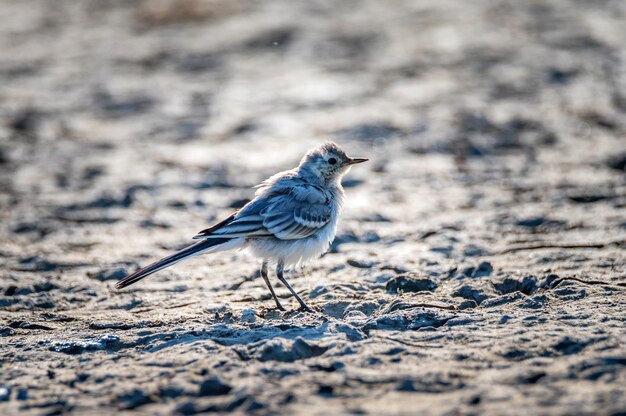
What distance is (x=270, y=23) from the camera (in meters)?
17.6

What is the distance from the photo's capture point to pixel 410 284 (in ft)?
23.7

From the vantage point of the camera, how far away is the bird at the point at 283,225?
6.89 meters

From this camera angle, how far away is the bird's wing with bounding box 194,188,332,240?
6957 millimetres

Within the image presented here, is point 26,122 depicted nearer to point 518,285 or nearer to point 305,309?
point 305,309

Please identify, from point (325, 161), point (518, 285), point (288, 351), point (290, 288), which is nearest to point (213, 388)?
point (288, 351)

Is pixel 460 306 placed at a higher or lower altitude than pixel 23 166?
lower

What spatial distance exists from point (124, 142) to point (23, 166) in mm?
1530

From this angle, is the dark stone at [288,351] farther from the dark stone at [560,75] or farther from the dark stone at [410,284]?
the dark stone at [560,75]

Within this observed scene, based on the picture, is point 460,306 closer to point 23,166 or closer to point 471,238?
point 471,238

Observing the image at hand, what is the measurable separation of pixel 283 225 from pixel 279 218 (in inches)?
2.9

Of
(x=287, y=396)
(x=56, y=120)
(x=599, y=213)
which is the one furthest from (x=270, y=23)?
(x=287, y=396)

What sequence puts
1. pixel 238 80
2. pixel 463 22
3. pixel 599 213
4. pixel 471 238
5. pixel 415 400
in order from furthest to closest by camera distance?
1. pixel 463 22
2. pixel 238 80
3. pixel 599 213
4. pixel 471 238
5. pixel 415 400

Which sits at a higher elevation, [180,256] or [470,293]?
[180,256]

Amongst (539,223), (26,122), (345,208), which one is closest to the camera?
(539,223)
